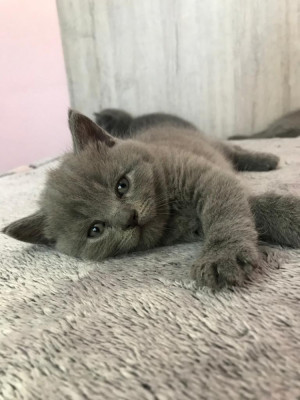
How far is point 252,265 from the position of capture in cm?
65

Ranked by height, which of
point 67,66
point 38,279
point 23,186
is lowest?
point 23,186

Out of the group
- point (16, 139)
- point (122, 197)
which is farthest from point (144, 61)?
point (122, 197)

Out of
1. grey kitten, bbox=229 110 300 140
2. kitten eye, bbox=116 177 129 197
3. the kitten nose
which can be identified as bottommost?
grey kitten, bbox=229 110 300 140

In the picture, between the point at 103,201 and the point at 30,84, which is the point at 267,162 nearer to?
the point at 103,201

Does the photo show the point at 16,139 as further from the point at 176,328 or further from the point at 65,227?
the point at 176,328

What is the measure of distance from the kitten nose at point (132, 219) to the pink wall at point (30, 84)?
71.5 inches

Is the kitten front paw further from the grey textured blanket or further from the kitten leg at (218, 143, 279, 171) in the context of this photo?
the kitten leg at (218, 143, 279, 171)

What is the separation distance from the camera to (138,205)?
0.89 meters

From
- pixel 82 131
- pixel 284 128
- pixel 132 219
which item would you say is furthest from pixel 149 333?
pixel 284 128

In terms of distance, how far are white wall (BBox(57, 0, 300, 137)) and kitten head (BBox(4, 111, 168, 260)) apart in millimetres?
1554

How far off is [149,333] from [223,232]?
27 centimetres

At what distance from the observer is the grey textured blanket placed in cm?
45

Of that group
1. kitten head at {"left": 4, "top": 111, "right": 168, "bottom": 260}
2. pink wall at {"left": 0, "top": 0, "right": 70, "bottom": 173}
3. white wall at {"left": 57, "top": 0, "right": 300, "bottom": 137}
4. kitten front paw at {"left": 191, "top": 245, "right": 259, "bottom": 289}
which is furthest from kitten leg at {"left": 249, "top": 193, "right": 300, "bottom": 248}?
pink wall at {"left": 0, "top": 0, "right": 70, "bottom": 173}

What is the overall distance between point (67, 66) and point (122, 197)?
218cm
